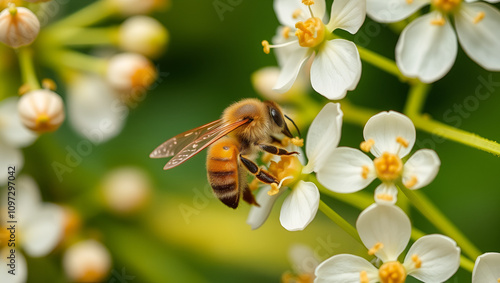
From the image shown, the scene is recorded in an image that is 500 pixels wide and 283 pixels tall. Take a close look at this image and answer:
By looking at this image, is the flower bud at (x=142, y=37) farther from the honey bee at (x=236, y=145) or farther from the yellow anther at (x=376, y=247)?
the yellow anther at (x=376, y=247)

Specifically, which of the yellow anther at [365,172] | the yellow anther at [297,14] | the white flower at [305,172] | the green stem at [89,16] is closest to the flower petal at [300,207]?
the white flower at [305,172]

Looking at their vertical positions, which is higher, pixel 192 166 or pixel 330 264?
pixel 330 264

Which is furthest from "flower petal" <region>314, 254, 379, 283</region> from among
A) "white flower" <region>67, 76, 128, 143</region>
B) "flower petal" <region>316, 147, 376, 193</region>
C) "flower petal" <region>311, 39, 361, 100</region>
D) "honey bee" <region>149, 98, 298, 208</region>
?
"white flower" <region>67, 76, 128, 143</region>

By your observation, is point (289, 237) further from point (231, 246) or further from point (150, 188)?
point (150, 188)

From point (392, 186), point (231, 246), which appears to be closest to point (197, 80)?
point (231, 246)

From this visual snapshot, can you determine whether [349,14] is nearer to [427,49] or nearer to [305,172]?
[427,49]
